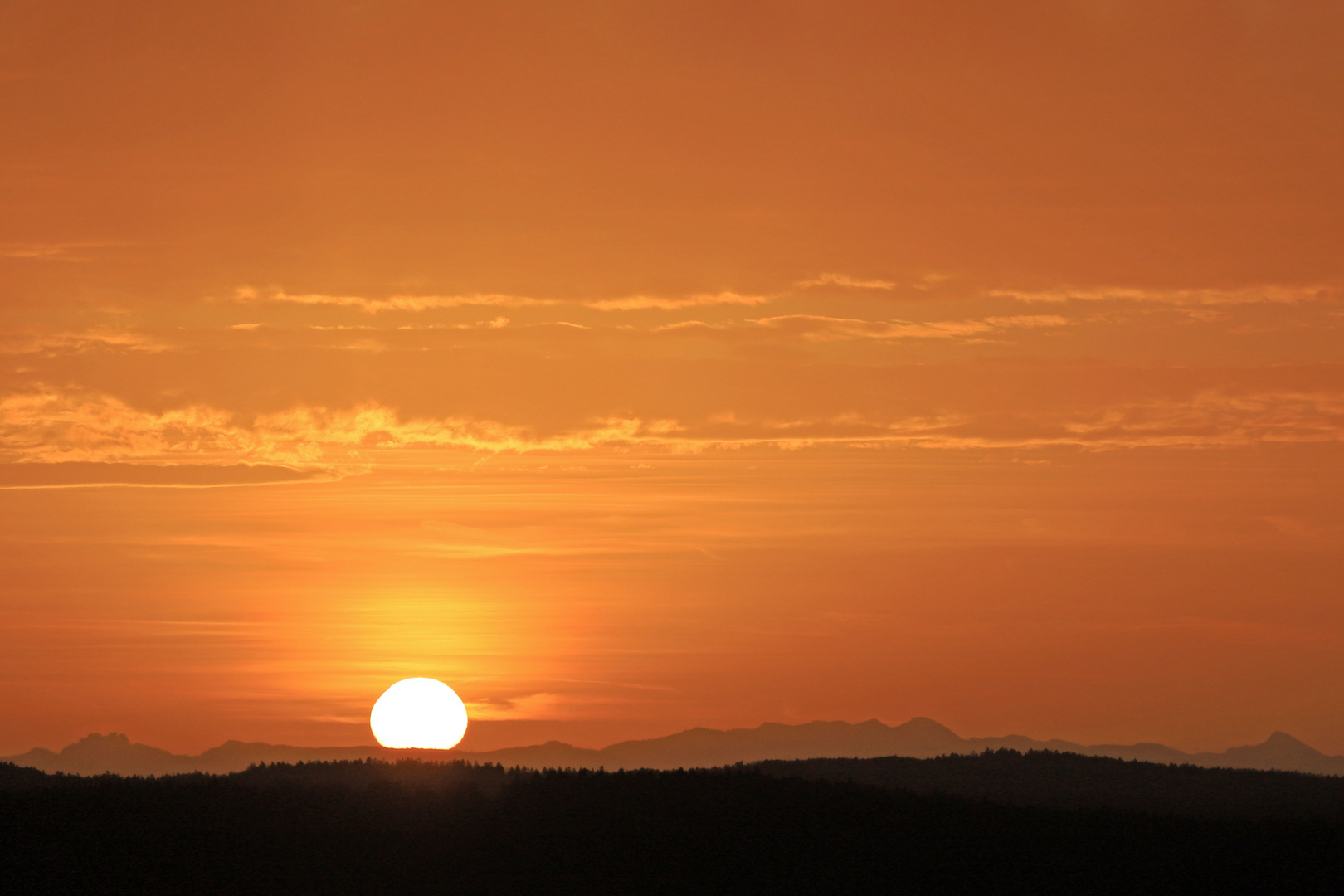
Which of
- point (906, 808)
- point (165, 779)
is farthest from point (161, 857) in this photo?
point (906, 808)

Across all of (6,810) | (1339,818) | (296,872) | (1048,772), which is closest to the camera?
(296,872)

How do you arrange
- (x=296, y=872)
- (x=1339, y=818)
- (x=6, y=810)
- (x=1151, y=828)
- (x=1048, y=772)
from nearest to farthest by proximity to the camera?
(x=296, y=872), (x=6, y=810), (x=1151, y=828), (x=1339, y=818), (x=1048, y=772)

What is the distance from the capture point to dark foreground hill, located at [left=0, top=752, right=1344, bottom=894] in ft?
123

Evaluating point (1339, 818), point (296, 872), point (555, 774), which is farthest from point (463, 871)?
point (1339, 818)

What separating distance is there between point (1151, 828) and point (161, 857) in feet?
95.5

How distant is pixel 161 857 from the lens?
124 ft

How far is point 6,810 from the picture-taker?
40156 millimetres

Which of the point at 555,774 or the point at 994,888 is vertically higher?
the point at 555,774

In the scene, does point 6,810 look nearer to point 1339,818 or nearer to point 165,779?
point 165,779

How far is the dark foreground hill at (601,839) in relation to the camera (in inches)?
1471

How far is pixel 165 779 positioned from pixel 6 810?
19.0ft

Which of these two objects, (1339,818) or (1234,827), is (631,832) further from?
(1339,818)

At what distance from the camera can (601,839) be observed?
1566 inches

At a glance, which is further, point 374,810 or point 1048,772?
point 1048,772
